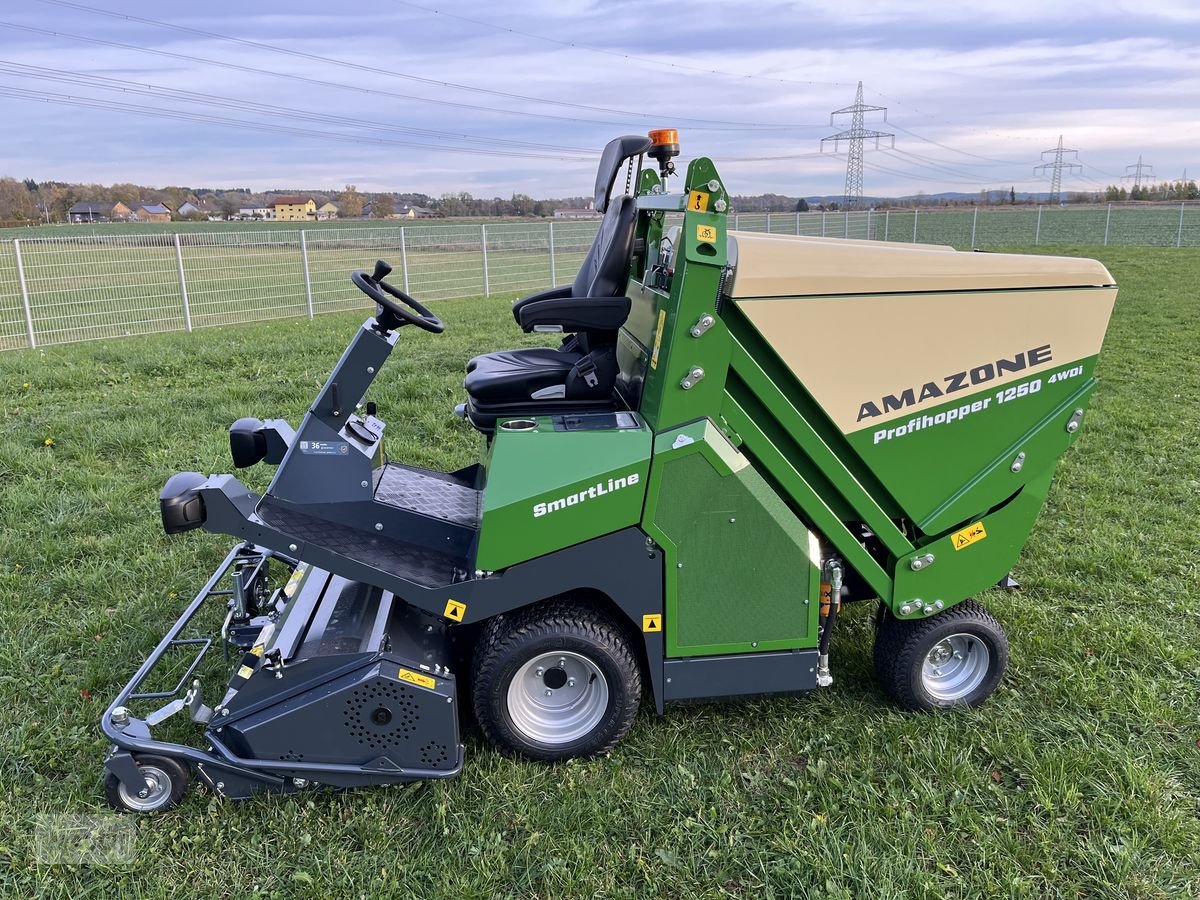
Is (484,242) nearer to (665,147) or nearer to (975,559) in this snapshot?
(665,147)

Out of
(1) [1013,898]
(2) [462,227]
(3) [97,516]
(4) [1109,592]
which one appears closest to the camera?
(1) [1013,898]

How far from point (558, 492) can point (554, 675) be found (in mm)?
687

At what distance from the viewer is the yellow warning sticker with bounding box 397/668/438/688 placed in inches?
106

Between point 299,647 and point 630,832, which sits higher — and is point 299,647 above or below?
above

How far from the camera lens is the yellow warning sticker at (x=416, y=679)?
2.68 m

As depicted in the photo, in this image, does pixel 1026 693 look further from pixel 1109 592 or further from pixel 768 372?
pixel 768 372

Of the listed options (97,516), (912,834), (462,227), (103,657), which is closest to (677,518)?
(912,834)

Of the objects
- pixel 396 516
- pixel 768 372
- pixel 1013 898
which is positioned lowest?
pixel 1013 898

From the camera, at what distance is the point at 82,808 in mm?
2691

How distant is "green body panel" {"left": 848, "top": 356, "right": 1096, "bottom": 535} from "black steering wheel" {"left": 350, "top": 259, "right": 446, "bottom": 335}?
1.56 m

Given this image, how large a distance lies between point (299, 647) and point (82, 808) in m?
0.80

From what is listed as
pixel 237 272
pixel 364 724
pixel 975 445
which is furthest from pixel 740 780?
pixel 237 272

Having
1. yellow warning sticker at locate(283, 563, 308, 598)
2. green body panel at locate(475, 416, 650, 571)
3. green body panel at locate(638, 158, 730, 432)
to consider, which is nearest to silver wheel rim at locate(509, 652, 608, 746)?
green body panel at locate(475, 416, 650, 571)

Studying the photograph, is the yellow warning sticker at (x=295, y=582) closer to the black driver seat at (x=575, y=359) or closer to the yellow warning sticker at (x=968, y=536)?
the black driver seat at (x=575, y=359)
